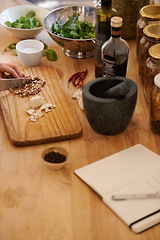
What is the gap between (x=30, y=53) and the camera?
1.73 metres

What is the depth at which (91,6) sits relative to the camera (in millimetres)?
2014

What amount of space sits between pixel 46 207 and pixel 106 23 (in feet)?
2.66

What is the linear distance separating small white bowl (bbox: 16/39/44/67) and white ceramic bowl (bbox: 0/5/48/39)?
16cm

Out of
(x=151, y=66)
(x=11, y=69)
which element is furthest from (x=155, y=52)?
(x=11, y=69)

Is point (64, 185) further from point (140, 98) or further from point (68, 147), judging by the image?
point (140, 98)

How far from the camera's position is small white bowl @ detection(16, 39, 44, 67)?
68.5 inches

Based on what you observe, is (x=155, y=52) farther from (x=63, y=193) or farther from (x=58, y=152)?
(x=63, y=193)

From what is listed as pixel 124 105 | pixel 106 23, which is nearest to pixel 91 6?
pixel 106 23

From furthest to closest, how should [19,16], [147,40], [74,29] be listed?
[19,16], [74,29], [147,40]

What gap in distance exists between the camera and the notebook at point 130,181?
1.04m

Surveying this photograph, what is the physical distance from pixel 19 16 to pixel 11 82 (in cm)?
70

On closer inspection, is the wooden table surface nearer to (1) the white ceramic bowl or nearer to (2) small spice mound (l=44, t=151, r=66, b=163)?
(2) small spice mound (l=44, t=151, r=66, b=163)

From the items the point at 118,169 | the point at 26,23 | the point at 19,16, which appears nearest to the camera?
the point at 118,169

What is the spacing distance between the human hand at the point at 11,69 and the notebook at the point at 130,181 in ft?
2.12
